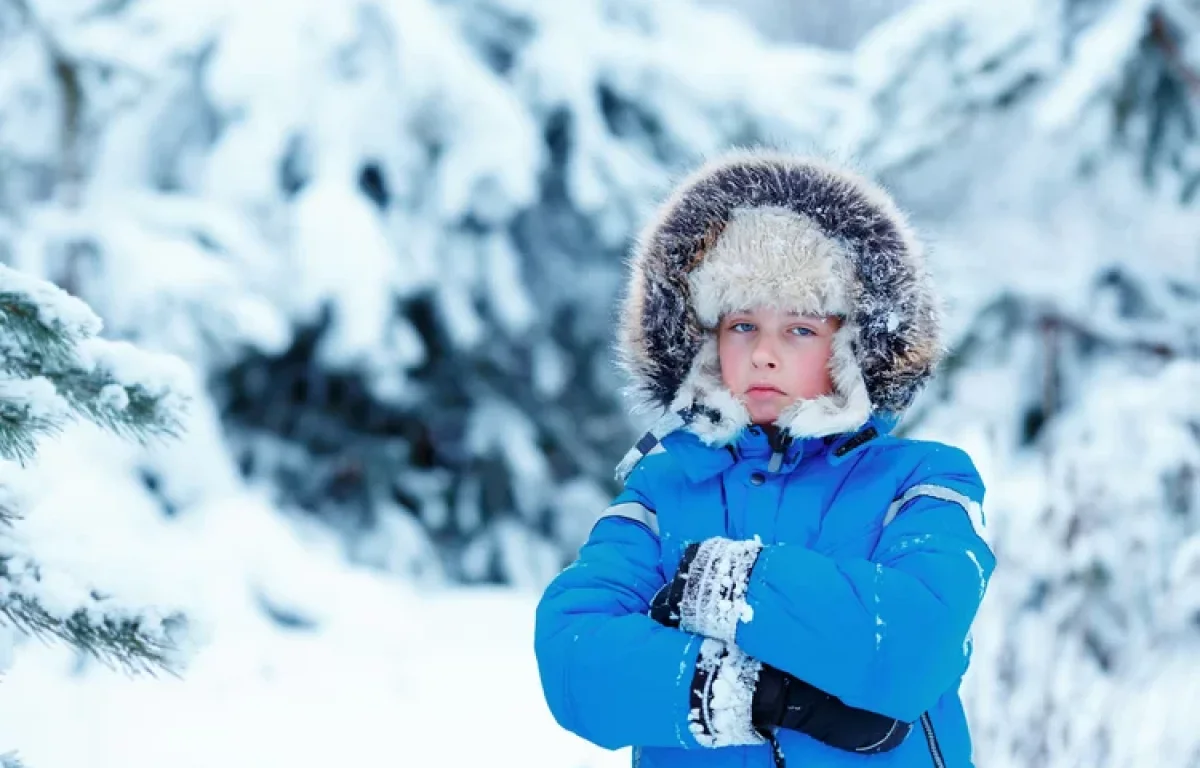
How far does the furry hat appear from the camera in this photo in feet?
5.96

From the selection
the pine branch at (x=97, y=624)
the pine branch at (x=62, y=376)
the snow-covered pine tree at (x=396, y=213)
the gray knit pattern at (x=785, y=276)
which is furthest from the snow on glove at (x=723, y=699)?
the snow-covered pine tree at (x=396, y=213)

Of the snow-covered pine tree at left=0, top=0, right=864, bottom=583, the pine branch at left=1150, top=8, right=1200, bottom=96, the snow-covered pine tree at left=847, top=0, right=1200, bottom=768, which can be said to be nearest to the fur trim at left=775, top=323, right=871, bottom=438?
the snow-covered pine tree at left=847, top=0, right=1200, bottom=768

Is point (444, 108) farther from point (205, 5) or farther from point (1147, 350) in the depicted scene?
point (1147, 350)

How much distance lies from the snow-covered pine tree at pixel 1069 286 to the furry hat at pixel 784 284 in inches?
95.0

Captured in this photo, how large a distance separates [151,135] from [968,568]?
18.5 feet

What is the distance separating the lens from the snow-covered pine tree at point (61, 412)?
158 centimetres

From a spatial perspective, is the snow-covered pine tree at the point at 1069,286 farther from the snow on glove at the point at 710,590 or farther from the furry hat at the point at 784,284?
the snow on glove at the point at 710,590

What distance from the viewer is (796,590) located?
1509mm

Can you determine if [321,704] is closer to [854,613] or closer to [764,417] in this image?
[764,417]

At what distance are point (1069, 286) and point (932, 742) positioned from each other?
164 inches

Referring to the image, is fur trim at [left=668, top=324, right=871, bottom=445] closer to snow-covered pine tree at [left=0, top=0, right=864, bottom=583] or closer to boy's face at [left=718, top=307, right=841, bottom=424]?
boy's face at [left=718, top=307, right=841, bottom=424]

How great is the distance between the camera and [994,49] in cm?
524

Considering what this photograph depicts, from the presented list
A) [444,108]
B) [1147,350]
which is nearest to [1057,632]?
[1147,350]

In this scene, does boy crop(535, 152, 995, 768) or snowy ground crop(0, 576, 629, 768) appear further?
snowy ground crop(0, 576, 629, 768)
